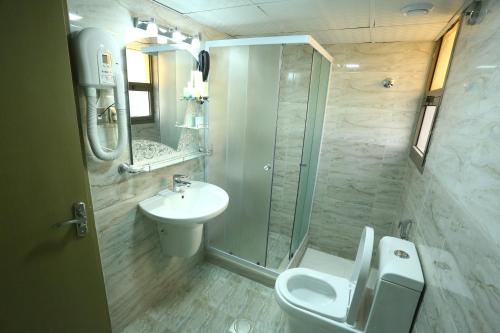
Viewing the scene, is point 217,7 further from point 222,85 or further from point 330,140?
point 330,140

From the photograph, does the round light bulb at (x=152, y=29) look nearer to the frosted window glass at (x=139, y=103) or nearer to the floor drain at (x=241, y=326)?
the frosted window glass at (x=139, y=103)

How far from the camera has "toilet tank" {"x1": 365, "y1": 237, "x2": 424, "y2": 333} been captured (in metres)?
1.05

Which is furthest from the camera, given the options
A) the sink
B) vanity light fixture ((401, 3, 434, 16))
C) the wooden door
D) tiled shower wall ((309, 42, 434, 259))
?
tiled shower wall ((309, 42, 434, 259))

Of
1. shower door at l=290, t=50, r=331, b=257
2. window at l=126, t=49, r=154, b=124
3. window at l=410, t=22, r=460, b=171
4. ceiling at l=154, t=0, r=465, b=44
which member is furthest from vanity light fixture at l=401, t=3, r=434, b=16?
window at l=126, t=49, r=154, b=124

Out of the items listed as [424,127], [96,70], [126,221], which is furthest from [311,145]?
[96,70]

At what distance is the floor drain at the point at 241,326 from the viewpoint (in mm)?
1743

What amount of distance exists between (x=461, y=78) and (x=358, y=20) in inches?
30.6

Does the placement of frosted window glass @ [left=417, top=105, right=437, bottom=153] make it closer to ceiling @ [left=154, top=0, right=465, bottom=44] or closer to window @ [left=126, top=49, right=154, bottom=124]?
ceiling @ [left=154, top=0, right=465, bottom=44]

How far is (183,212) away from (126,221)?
1.22ft

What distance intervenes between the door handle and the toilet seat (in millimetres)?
1191

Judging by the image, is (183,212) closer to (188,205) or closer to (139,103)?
(188,205)

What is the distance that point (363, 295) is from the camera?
1403mm

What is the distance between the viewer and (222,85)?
2.07 meters

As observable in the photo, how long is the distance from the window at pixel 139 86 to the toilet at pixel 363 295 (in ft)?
4.82
